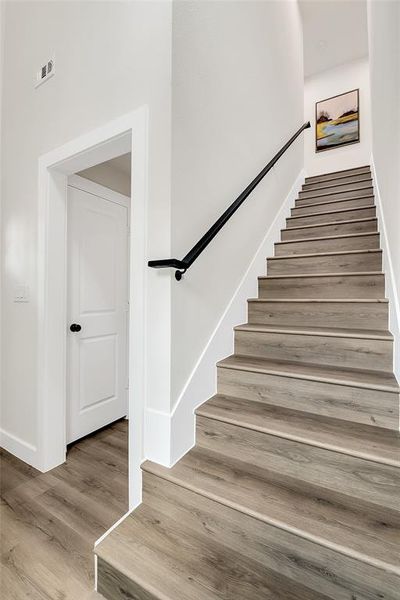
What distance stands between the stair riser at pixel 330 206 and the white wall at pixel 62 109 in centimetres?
199

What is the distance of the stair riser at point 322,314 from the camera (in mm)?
1700

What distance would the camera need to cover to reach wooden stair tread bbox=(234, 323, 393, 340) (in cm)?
153

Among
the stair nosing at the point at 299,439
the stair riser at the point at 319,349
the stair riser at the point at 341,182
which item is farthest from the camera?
the stair riser at the point at 341,182

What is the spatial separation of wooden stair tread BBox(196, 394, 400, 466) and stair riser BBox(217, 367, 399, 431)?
33 mm

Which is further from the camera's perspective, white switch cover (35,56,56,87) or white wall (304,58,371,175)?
white wall (304,58,371,175)

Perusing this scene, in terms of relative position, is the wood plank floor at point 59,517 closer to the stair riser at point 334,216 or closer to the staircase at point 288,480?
the staircase at point 288,480

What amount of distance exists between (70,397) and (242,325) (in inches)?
58.9

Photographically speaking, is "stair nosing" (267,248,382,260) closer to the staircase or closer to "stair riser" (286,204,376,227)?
the staircase

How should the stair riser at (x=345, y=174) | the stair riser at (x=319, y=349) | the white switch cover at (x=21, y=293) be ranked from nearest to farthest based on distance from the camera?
the stair riser at (x=319, y=349), the white switch cover at (x=21, y=293), the stair riser at (x=345, y=174)

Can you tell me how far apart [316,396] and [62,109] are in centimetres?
228

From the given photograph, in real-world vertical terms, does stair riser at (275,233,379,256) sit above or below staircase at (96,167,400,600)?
above

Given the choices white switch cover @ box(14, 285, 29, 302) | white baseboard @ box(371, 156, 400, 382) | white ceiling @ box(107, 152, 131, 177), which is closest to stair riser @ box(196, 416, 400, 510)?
white baseboard @ box(371, 156, 400, 382)

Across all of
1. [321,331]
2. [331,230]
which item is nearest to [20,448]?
[321,331]

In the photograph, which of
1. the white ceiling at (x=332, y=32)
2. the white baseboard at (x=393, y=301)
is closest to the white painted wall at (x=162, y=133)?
the white baseboard at (x=393, y=301)
